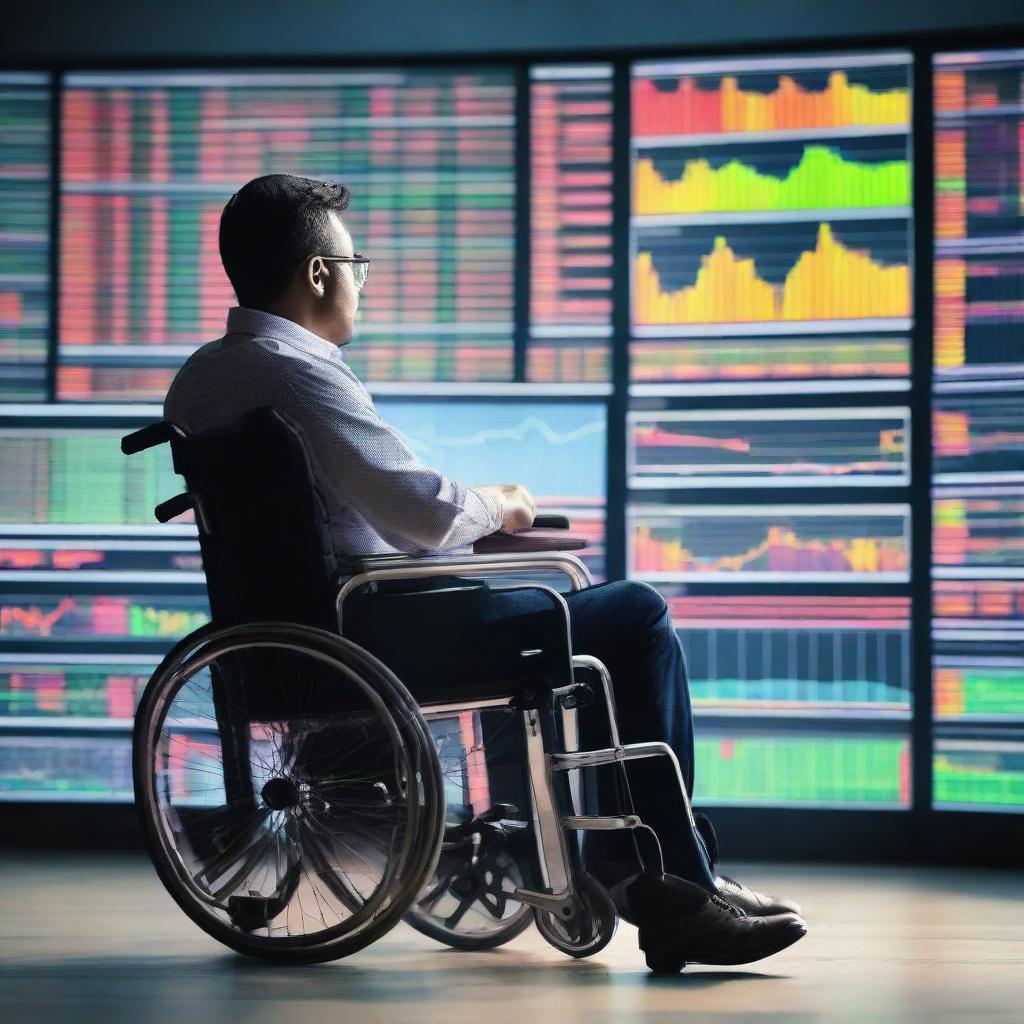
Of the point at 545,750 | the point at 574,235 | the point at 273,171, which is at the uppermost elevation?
the point at 273,171

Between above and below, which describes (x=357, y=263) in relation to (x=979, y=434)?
above

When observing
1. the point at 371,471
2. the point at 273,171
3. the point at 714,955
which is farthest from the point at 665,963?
the point at 273,171

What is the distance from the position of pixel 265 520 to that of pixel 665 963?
0.94 metres

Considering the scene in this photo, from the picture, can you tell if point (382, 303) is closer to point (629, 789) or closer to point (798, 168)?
point (798, 168)

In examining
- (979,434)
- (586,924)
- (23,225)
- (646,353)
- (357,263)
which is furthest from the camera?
(23,225)

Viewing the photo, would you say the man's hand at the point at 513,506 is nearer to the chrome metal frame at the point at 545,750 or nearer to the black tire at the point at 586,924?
the chrome metal frame at the point at 545,750

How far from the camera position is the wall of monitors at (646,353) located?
10.8ft

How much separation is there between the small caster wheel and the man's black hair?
122 centimetres

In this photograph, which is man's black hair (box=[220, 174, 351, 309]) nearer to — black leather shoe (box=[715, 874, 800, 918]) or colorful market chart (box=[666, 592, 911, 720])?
black leather shoe (box=[715, 874, 800, 918])

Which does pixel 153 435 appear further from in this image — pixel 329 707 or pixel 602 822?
pixel 602 822

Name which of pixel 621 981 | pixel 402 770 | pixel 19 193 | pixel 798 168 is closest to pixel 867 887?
pixel 621 981

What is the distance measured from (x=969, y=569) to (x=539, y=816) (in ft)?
5.76

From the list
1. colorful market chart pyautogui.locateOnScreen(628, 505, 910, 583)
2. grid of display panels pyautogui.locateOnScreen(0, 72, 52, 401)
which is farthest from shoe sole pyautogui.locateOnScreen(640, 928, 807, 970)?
grid of display panels pyautogui.locateOnScreen(0, 72, 52, 401)

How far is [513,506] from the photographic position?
2.11m
